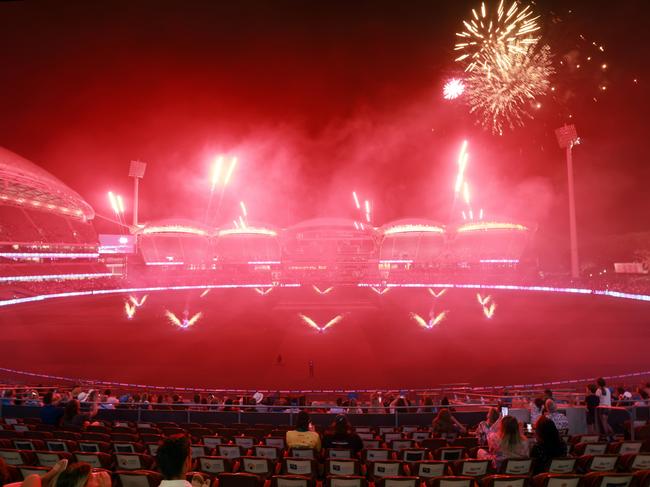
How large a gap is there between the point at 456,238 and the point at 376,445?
101521 millimetres

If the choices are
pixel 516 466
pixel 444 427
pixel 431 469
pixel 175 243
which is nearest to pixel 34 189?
→ pixel 175 243

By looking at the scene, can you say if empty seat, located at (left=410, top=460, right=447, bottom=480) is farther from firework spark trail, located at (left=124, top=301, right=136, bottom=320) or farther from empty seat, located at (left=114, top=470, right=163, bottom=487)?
firework spark trail, located at (left=124, top=301, right=136, bottom=320)

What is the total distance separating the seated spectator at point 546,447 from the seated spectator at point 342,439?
2.57 metres

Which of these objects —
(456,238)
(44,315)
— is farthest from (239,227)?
(44,315)

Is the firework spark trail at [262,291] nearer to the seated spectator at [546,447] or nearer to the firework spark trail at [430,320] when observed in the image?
the firework spark trail at [430,320]

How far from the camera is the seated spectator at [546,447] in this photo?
581cm

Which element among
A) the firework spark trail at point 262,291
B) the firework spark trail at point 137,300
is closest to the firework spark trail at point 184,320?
the firework spark trail at point 137,300

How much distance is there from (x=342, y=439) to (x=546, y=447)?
115 inches

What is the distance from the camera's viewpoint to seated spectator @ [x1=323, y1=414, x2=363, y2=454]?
726 centimetres

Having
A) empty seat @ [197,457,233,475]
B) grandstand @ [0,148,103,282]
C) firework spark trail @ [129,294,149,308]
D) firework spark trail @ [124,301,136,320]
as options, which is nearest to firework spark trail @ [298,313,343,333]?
firework spark trail @ [124,301,136,320]

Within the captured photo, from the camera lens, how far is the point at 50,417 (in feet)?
31.9

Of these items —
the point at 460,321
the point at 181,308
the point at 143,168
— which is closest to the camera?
the point at 460,321

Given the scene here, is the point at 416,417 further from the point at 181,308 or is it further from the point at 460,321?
the point at 181,308

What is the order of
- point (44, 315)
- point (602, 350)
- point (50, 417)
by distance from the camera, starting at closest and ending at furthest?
point (50, 417)
point (602, 350)
point (44, 315)
